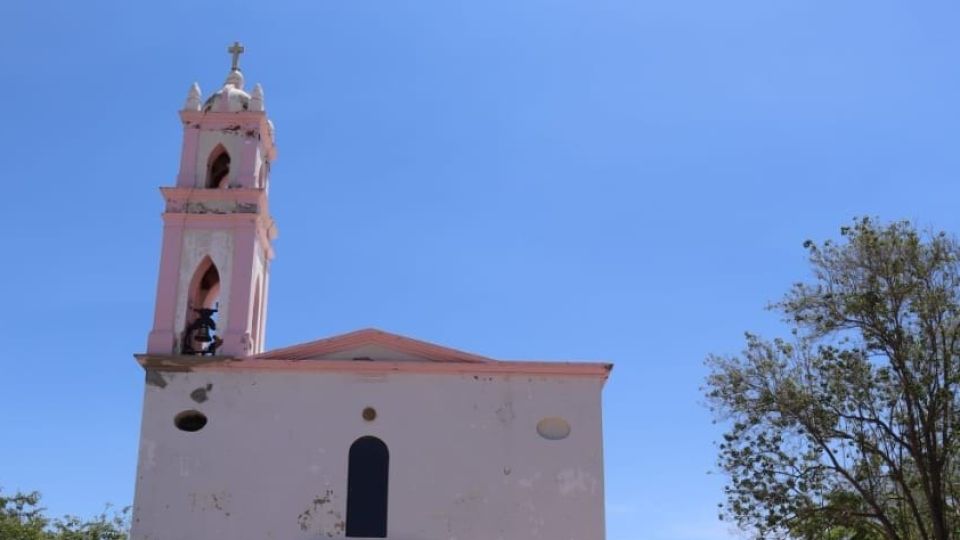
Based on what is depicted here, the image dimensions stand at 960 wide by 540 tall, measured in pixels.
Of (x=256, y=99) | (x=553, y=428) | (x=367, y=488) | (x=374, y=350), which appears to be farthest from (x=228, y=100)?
(x=553, y=428)

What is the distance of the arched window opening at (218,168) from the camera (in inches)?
734

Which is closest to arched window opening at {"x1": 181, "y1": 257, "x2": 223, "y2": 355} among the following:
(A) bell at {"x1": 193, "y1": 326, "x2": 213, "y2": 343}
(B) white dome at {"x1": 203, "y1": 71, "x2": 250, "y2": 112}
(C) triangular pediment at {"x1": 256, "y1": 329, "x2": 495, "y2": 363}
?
(A) bell at {"x1": 193, "y1": 326, "x2": 213, "y2": 343}

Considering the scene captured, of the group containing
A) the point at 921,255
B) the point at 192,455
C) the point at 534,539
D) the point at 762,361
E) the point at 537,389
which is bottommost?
the point at 534,539

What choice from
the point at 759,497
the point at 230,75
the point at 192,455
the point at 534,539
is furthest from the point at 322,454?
the point at 759,497

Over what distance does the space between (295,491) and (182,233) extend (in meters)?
4.79

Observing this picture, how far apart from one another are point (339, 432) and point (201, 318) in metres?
3.26

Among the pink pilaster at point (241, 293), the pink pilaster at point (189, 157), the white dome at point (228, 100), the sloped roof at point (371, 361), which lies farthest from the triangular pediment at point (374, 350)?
the white dome at point (228, 100)

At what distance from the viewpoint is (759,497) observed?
811 inches

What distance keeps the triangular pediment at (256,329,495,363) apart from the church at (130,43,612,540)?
0.07 feet

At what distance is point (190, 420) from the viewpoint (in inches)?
659

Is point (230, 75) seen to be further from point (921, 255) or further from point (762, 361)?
point (921, 255)

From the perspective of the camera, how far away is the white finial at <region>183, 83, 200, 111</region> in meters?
18.9

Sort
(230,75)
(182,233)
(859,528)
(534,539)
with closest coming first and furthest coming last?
(534,539), (182,233), (230,75), (859,528)

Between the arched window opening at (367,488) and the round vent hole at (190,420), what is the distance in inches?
93.9
